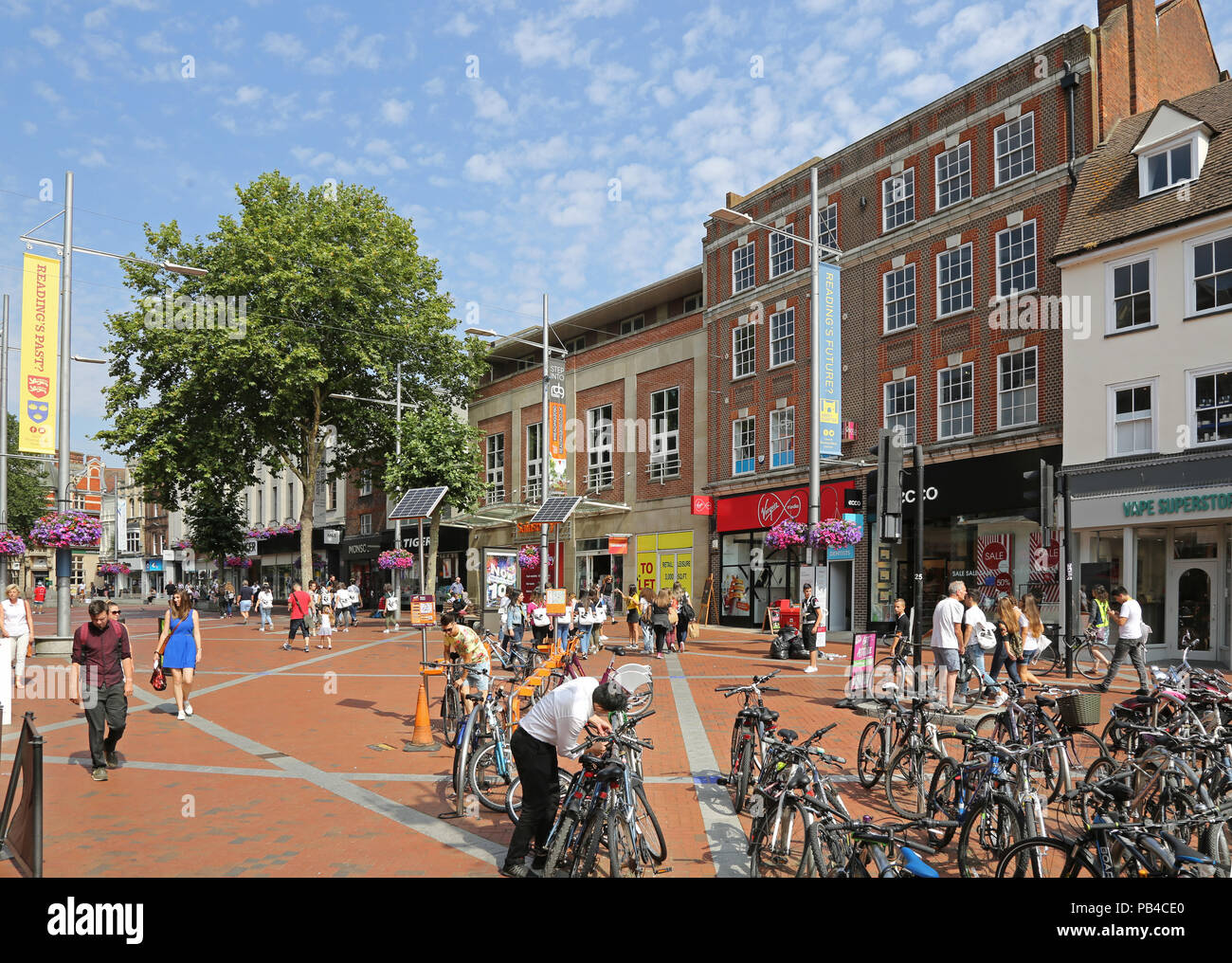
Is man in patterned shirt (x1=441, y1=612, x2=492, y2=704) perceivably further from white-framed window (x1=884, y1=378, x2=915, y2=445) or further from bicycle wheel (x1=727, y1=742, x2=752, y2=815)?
white-framed window (x1=884, y1=378, x2=915, y2=445)

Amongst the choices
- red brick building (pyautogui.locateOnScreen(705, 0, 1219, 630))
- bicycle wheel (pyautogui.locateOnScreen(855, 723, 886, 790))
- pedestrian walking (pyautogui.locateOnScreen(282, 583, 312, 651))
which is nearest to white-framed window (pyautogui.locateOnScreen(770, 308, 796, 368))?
red brick building (pyautogui.locateOnScreen(705, 0, 1219, 630))

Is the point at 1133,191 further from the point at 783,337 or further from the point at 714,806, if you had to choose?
the point at 714,806

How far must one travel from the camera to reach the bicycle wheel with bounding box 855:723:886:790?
868 centimetres

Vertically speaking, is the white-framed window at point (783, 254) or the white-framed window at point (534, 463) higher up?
the white-framed window at point (783, 254)

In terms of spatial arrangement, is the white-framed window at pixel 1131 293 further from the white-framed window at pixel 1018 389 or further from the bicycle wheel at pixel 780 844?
the bicycle wheel at pixel 780 844

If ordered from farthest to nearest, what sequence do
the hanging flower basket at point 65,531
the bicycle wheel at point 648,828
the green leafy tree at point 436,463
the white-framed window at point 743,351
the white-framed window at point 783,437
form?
the green leafy tree at point 436,463, the white-framed window at point 743,351, the white-framed window at point 783,437, the hanging flower basket at point 65,531, the bicycle wheel at point 648,828

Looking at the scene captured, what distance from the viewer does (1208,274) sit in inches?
742

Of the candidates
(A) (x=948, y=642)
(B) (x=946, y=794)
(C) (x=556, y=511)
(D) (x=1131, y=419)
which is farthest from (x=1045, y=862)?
(C) (x=556, y=511)

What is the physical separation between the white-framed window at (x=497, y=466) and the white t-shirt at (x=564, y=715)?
1501 inches

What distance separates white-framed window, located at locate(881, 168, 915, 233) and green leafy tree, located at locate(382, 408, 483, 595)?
1619 cm

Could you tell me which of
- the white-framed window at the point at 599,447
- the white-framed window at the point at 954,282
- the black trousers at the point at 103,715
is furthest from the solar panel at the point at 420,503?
the white-framed window at the point at 599,447

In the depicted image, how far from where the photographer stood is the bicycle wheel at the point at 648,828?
627cm
